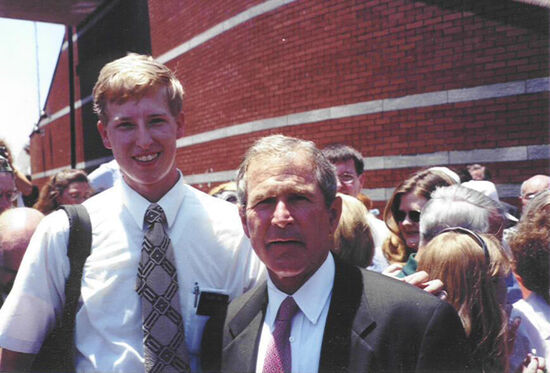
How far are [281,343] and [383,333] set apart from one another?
1.10 ft

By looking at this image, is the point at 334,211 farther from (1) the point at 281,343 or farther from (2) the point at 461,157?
(2) the point at 461,157

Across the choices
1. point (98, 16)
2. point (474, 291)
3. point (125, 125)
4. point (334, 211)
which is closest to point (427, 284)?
point (474, 291)

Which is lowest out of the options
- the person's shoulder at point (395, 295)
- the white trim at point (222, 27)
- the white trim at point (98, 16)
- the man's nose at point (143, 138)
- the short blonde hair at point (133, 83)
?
the person's shoulder at point (395, 295)

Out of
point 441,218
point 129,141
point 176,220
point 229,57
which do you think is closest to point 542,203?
point 441,218

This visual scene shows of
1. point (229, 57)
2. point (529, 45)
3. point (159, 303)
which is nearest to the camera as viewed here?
point (159, 303)

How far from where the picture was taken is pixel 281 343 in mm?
1622

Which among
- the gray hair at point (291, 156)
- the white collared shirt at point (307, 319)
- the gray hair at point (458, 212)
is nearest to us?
the white collared shirt at point (307, 319)

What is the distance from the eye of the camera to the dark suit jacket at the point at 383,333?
4.89 feet

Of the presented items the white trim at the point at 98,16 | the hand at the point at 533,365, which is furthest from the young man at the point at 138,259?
the white trim at the point at 98,16

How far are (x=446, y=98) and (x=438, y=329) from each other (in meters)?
5.82

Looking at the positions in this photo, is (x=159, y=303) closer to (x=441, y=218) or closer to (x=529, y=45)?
(x=441, y=218)

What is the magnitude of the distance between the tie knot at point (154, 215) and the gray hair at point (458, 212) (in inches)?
53.2

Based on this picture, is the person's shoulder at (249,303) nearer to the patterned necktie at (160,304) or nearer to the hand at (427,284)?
the patterned necktie at (160,304)

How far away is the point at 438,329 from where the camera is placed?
1489mm
